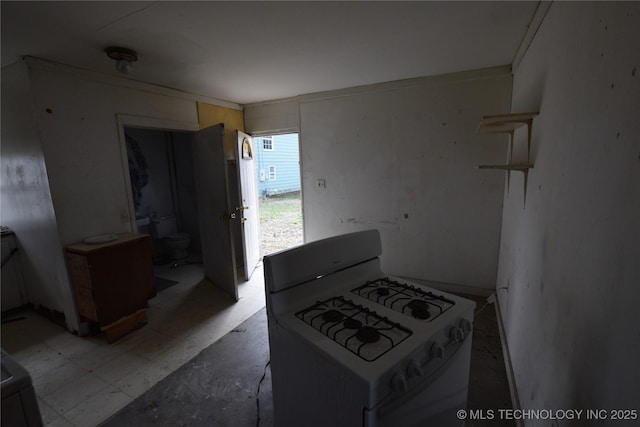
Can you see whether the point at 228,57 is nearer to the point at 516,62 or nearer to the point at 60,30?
the point at 60,30

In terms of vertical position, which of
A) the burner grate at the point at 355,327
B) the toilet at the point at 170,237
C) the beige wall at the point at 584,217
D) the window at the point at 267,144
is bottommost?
the toilet at the point at 170,237

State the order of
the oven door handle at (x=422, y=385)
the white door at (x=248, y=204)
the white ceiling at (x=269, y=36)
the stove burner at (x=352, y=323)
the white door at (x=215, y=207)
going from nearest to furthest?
the oven door handle at (x=422, y=385) < the stove burner at (x=352, y=323) < the white ceiling at (x=269, y=36) < the white door at (x=215, y=207) < the white door at (x=248, y=204)

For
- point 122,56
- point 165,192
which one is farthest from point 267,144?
point 122,56

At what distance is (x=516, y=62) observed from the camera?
2402 millimetres

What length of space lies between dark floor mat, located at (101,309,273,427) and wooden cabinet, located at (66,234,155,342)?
842 mm

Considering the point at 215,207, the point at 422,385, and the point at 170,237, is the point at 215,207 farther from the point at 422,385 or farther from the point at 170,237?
the point at 422,385

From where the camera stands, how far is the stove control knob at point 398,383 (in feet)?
3.00

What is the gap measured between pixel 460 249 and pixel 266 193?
6764 millimetres

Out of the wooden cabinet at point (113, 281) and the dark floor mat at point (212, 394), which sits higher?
the wooden cabinet at point (113, 281)

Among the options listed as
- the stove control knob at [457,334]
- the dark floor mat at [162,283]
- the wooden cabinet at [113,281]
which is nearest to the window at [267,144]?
the dark floor mat at [162,283]

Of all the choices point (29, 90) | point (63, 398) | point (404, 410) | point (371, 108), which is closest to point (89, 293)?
point (63, 398)

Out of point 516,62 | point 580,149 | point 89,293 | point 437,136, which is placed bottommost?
point 89,293

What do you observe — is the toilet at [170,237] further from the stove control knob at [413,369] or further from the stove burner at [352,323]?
the stove control knob at [413,369]

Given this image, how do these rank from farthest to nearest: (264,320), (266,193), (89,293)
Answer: (266,193), (264,320), (89,293)
